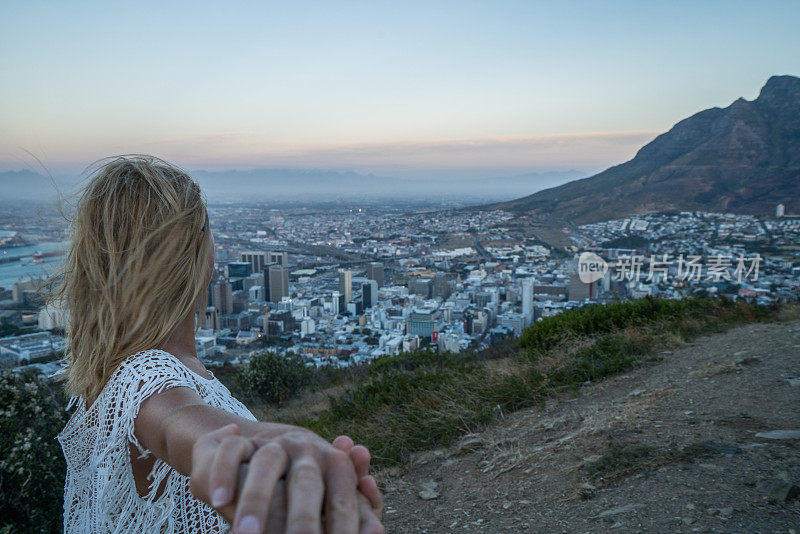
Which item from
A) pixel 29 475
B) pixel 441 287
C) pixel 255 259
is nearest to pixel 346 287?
pixel 441 287

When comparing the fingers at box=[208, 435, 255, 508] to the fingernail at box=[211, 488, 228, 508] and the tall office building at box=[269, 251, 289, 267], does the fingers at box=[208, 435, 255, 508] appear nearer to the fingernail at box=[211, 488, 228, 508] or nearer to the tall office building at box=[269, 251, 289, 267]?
the fingernail at box=[211, 488, 228, 508]

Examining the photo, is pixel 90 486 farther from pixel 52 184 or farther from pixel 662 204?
pixel 662 204

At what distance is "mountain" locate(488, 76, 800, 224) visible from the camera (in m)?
20.8

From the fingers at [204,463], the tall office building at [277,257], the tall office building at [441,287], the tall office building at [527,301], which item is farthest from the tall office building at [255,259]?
the fingers at [204,463]

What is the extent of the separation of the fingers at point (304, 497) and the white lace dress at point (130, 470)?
599 mm

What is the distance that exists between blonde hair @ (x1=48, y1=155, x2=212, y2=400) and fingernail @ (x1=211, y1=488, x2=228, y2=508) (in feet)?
2.33

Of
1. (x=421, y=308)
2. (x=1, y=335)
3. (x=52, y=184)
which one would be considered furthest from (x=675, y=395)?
(x=421, y=308)

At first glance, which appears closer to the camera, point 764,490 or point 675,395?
point 764,490

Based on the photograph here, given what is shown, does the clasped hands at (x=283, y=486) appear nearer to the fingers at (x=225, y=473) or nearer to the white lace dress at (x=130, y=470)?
the fingers at (x=225, y=473)

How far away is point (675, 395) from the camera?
3.51 meters

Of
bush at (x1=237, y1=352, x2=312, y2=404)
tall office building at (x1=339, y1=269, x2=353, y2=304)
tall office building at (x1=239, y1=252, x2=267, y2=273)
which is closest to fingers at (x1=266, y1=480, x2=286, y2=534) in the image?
bush at (x1=237, y1=352, x2=312, y2=404)

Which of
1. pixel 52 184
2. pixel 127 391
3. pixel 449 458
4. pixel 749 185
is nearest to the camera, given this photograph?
pixel 127 391

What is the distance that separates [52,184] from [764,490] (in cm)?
308

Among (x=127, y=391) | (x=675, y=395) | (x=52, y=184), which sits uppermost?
(x=52, y=184)
